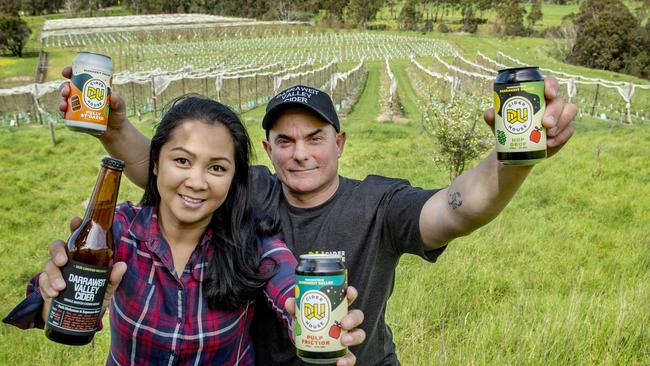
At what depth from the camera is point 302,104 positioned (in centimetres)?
249

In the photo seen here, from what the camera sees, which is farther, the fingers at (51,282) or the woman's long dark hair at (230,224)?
the woman's long dark hair at (230,224)

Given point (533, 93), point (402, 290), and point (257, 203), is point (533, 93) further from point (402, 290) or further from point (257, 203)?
point (402, 290)

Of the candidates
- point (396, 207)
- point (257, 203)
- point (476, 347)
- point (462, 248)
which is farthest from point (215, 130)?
point (462, 248)

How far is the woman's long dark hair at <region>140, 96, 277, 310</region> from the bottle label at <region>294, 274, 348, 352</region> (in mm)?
328

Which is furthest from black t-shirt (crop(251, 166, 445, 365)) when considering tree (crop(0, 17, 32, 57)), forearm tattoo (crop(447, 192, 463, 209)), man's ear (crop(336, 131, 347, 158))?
tree (crop(0, 17, 32, 57))

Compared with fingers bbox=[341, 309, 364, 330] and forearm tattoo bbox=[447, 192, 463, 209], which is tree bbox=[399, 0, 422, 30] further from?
fingers bbox=[341, 309, 364, 330]

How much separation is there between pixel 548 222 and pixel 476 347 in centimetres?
464

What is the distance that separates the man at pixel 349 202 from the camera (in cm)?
204

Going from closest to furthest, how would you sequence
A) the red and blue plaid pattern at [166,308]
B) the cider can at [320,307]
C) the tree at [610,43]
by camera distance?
the cider can at [320,307] → the red and blue plaid pattern at [166,308] → the tree at [610,43]

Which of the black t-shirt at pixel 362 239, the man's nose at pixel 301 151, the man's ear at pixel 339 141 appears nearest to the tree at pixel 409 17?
the man's ear at pixel 339 141

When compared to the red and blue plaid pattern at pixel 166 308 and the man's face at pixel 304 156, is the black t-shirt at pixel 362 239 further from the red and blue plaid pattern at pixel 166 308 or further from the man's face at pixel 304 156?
the red and blue plaid pattern at pixel 166 308

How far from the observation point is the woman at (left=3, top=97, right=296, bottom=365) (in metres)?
2.01

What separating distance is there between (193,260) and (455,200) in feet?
3.20

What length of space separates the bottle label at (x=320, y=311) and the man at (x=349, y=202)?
1.67 feet
